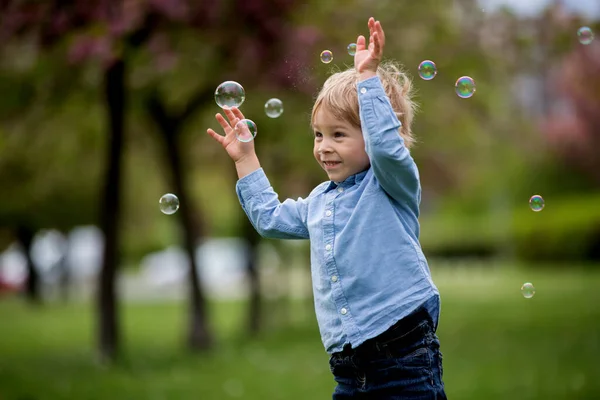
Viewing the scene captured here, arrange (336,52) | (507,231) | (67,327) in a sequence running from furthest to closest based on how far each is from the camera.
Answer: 1. (507,231)
2. (67,327)
3. (336,52)

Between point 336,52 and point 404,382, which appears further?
point 336,52

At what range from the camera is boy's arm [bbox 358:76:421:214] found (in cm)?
273

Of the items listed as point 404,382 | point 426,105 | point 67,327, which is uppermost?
point 426,105

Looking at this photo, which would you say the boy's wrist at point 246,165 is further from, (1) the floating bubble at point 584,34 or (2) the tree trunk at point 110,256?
(2) the tree trunk at point 110,256

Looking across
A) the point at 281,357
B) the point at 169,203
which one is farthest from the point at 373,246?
the point at 281,357

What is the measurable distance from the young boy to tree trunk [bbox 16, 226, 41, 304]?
21891mm

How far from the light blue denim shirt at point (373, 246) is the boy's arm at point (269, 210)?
0.64 ft

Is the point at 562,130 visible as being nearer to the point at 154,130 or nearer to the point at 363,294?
the point at 154,130

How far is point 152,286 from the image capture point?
97.1ft

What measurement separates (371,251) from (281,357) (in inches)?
286

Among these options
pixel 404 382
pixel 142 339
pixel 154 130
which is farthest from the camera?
pixel 142 339

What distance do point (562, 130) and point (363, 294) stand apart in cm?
2773

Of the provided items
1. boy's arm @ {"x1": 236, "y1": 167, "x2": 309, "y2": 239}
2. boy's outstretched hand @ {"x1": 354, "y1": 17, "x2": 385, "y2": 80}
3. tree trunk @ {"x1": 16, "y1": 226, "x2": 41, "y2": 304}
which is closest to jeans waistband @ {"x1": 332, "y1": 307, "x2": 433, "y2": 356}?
boy's arm @ {"x1": 236, "y1": 167, "x2": 309, "y2": 239}

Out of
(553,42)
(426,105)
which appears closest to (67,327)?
(426,105)
